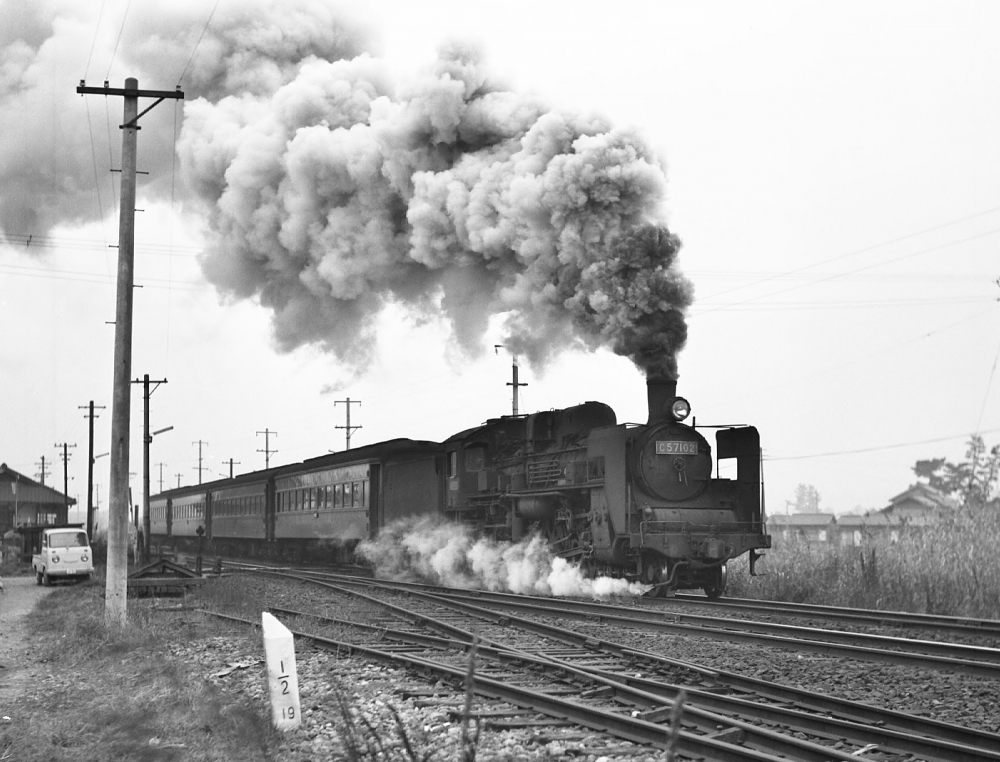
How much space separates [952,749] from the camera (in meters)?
6.05

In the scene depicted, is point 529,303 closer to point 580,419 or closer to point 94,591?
point 580,419

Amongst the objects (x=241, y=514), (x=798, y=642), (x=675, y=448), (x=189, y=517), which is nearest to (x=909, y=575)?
(x=675, y=448)

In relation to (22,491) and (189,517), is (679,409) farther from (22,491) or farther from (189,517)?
(22,491)

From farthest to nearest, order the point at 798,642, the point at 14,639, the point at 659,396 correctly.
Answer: the point at 659,396
the point at 14,639
the point at 798,642

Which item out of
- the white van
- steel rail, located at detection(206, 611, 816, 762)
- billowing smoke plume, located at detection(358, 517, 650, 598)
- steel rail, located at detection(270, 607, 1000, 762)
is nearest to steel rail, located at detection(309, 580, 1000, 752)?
steel rail, located at detection(270, 607, 1000, 762)

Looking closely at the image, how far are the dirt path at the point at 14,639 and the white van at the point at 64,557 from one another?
1.67 feet

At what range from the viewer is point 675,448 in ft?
54.8

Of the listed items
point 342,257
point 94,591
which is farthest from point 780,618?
point 94,591

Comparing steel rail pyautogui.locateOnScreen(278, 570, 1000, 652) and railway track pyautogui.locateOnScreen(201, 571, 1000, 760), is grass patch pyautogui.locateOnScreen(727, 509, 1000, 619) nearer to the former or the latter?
steel rail pyautogui.locateOnScreen(278, 570, 1000, 652)

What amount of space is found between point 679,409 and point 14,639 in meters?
10.3

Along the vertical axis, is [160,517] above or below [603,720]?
below

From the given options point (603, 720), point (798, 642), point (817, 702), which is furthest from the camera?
point (798, 642)

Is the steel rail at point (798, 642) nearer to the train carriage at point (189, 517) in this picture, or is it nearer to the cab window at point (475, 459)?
the cab window at point (475, 459)

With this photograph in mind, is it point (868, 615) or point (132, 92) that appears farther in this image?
point (132, 92)
